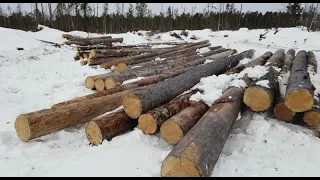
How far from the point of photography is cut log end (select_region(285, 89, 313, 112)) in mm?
4391

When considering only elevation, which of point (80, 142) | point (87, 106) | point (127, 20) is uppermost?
point (127, 20)

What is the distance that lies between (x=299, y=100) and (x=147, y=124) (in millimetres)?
2554

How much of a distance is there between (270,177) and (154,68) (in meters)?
5.69

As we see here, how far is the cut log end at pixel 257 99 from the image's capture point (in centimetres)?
469

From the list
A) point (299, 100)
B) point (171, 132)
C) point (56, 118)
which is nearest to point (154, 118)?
point (171, 132)

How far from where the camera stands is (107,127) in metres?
4.17

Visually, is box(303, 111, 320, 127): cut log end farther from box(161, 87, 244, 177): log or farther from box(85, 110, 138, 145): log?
box(85, 110, 138, 145): log

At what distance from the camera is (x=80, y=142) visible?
4.33 m

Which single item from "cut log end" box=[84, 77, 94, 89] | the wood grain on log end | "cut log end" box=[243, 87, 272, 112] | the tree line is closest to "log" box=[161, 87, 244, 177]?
"cut log end" box=[243, 87, 272, 112]

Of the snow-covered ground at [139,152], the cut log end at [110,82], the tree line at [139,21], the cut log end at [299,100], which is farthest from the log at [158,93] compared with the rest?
the tree line at [139,21]

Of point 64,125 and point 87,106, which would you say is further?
point 87,106

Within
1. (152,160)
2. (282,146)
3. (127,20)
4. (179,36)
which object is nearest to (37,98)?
(152,160)

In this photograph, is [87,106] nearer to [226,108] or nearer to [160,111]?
[160,111]

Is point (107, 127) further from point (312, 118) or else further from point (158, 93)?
point (312, 118)
